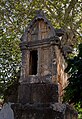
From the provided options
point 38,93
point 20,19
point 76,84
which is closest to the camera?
point 76,84

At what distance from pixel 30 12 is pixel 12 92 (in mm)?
4858

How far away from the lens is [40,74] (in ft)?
23.6

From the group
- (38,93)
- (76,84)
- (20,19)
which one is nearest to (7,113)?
(38,93)

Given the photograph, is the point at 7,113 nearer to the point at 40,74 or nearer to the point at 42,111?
the point at 42,111

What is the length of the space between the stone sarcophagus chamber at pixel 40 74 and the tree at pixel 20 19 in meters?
4.48

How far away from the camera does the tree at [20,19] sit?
40.2 ft

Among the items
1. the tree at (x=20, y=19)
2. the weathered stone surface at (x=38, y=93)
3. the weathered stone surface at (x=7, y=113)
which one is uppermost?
the tree at (x=20, y=19)

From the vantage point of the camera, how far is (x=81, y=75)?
4.96 m

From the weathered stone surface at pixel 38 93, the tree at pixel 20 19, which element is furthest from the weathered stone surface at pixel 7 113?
the tree at pixel 20 19

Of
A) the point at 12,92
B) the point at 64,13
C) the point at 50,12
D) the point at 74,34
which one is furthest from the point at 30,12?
the point at 12,92

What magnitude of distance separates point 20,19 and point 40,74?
20.8 ft

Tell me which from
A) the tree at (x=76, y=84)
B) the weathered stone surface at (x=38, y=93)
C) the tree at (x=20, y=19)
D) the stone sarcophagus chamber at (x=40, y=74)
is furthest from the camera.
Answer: the tree at (x=20, y=19)

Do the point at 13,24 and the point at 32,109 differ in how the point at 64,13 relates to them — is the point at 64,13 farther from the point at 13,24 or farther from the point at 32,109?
the point at 32,109

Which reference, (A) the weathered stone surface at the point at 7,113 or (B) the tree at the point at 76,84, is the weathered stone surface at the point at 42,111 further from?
(B) the tree at the point at 76,84
